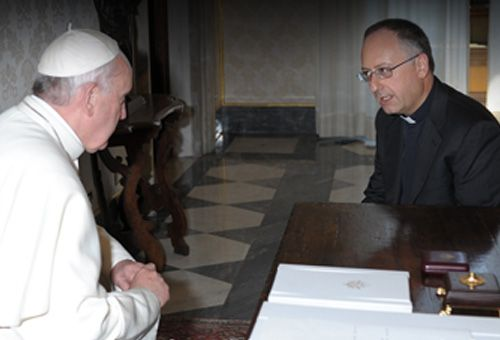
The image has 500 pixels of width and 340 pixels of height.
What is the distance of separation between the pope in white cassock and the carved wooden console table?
2.12 meters

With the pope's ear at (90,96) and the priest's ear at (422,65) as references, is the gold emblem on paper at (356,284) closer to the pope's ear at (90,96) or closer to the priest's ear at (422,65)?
the pope's ear at (90,96)

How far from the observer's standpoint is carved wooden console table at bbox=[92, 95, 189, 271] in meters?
4.38

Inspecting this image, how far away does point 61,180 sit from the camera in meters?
1.92

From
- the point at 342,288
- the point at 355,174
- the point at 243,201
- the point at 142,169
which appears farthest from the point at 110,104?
the point at 355,174

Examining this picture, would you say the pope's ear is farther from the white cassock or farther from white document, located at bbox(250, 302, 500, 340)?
white document, located at bbox(250, 302, 500, 340)

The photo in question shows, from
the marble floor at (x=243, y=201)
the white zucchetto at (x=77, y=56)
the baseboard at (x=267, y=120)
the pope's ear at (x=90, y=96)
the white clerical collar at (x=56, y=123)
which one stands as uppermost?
the white zucchetto at (x=77, y=56)

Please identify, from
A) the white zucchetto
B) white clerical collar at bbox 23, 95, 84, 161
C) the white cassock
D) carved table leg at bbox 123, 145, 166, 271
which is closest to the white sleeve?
the white cassock

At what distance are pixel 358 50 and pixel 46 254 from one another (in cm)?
648

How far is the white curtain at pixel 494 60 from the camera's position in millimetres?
7832

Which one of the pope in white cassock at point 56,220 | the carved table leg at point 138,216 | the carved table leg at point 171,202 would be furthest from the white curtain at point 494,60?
the pope in white cassock at point 56,220

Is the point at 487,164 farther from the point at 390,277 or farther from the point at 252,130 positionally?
Answer: the point at 252,130

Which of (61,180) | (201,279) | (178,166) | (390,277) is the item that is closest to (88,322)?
(61,180)

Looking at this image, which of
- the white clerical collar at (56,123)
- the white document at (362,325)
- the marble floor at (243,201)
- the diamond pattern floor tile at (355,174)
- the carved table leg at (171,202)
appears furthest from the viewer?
the diamond pattern floor tile at (355,174)

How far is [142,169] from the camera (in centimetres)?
463
